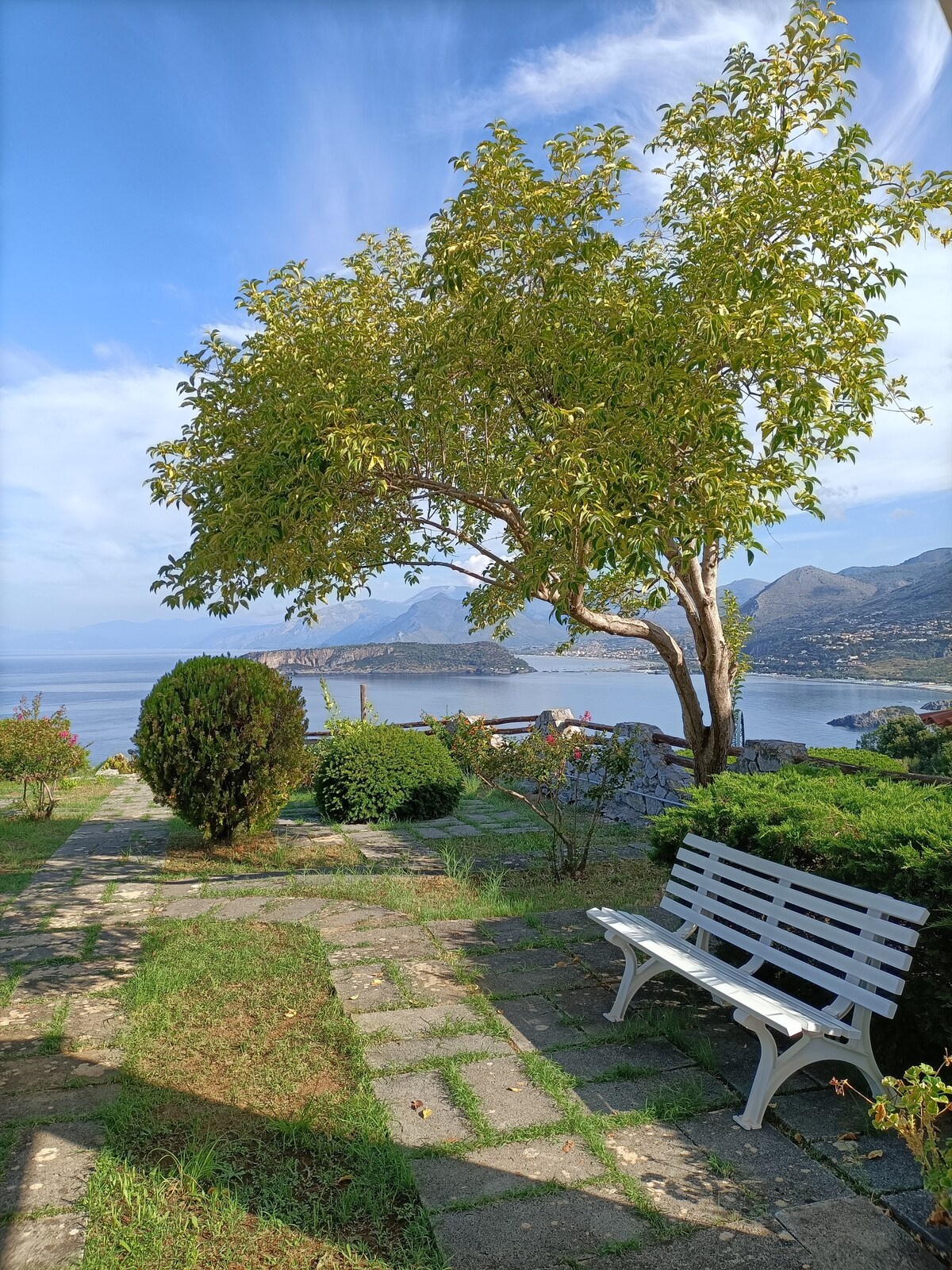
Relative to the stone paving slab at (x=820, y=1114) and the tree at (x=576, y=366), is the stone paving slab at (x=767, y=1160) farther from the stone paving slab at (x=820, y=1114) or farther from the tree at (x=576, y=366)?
the tree at (x=576, y=366)

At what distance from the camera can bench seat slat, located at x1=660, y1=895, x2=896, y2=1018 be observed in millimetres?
2744

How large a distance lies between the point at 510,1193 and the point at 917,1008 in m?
1.68

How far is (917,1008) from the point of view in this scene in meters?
3.05

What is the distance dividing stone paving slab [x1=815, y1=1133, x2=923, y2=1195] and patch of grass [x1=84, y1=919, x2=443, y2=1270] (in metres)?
1.31

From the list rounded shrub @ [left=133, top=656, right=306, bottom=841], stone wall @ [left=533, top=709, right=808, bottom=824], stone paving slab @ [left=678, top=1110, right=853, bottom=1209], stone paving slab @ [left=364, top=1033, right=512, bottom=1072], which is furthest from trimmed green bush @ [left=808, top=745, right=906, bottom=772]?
stone paving slab @ [left=678, top=1110, right=853, bottom=1209]

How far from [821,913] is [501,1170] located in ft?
4.90

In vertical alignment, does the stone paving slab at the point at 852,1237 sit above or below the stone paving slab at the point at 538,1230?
below

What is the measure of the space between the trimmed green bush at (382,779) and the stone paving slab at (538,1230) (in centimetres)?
665

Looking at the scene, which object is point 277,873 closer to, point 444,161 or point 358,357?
point 358,357

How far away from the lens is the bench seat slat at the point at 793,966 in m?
2.74

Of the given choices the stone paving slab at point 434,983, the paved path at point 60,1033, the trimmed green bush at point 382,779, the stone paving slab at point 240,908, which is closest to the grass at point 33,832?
the paved path at point 60,1033

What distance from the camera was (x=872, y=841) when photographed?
3.31 meters

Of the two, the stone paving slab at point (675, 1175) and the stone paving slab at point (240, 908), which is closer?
the stone paving slab at point (675, 1175)

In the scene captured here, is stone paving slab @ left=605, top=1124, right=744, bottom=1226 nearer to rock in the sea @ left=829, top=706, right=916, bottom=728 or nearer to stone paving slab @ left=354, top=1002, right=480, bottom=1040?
stone paving slab @ left=354, top=1002, right=480, bottom=1040
